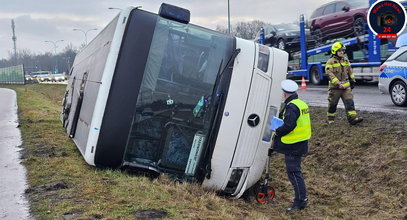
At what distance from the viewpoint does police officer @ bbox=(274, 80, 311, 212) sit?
5.37 m

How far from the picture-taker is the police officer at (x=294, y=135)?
5.37m

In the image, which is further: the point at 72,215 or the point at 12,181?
the point at 12,181

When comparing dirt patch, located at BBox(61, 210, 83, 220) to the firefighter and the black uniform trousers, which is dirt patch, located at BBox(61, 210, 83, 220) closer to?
the black uniform trousers

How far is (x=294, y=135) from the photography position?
5453 mm

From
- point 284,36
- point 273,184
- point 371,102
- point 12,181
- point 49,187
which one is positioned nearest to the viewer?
point 49,187

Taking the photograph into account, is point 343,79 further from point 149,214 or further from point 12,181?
point 12,181

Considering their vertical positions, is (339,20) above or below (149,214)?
above

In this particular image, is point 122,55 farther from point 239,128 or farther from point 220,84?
point 239,128

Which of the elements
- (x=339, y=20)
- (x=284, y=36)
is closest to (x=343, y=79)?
(x=339, y=20)

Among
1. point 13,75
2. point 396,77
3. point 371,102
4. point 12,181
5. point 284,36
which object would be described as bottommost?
point 13,75

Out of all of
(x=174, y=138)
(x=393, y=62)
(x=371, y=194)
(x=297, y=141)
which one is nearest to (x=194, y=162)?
(x=174, y=138)

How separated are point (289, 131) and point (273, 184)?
2015mm

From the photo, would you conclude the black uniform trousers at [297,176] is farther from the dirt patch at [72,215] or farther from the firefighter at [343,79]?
the firefighter at [343,79]

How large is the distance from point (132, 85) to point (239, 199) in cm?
202
